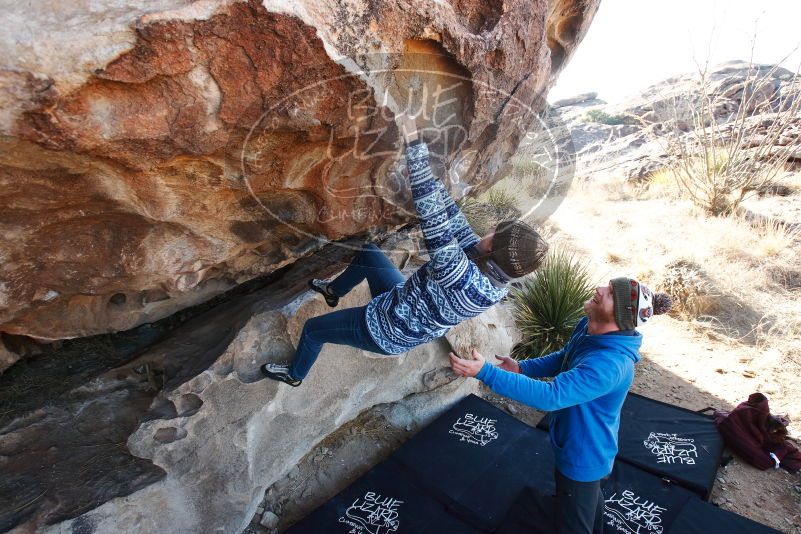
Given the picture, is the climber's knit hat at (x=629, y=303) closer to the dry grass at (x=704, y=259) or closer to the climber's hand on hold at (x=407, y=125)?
the climber's hand on hold at (x=407, y=125)

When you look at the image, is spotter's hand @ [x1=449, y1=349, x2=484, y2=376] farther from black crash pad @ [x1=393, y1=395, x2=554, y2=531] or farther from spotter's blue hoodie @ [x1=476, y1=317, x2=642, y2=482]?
black crash pad @ [x1=393, y1=395, x2=554, y2=531]

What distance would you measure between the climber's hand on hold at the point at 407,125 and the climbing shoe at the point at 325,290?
1.08 metres

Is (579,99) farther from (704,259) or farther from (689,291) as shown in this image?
(689,291)

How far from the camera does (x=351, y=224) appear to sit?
8.64 ft

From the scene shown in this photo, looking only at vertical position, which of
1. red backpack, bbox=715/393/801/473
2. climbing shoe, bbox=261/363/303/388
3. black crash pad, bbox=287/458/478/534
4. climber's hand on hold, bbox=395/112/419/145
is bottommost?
red backpack, bbox=715/393/801/473

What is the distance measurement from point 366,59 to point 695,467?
3.42 meters

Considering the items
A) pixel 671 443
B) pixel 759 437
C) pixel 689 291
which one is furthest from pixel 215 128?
pixel 689 291

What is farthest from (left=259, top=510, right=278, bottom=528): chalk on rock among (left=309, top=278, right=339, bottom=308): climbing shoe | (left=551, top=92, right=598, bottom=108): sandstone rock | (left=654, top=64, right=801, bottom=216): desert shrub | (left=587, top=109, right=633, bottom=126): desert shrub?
(left=551, top=92, right=598, bottom=108): sandstone rock

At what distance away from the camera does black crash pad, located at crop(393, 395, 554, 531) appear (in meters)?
2.96

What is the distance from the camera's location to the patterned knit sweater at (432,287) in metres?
1.85

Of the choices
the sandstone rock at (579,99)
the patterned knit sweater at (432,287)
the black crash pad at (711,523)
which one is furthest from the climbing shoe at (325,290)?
the sandstone rock at (579,99)

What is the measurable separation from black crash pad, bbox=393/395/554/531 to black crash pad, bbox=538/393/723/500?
1.31 feet

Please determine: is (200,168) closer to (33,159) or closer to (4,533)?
(33,159)

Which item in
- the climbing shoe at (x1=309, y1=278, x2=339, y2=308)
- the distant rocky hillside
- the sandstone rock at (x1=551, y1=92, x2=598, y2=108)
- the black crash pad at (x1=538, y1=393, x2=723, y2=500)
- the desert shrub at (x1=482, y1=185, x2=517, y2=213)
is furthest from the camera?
the sandstone rock at (x1=551, y1=92, x2=598, y2=108)
